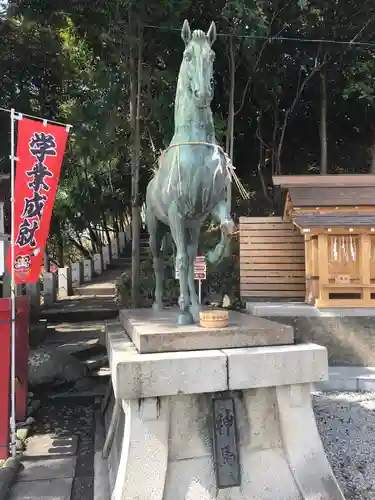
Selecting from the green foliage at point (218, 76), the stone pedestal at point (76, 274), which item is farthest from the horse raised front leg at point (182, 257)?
the stone pedestal at point (76, 274)

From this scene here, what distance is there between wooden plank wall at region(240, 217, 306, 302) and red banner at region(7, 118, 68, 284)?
17.0 ft

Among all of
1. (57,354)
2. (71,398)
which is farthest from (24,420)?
(57,354)

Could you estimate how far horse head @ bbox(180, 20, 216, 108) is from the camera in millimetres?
3750

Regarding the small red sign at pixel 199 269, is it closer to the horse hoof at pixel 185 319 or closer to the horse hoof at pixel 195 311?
the horse hoof at pixel 195 311

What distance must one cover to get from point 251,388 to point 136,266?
6.58 meters

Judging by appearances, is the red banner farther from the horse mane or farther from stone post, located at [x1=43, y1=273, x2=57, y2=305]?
stone post, located at [x1=43, y1=273, x2=57, y2=305]

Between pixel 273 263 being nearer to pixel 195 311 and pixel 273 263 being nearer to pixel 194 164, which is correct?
pixel 195 311

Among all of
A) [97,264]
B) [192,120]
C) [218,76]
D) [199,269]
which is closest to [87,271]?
[97,264]

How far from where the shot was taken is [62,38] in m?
13.9

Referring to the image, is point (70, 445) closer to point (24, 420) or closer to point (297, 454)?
point (24, 420)

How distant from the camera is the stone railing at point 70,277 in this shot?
47.4 ft

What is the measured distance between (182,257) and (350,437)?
313 centimetres

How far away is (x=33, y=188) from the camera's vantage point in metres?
5.33

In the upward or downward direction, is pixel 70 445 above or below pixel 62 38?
below
